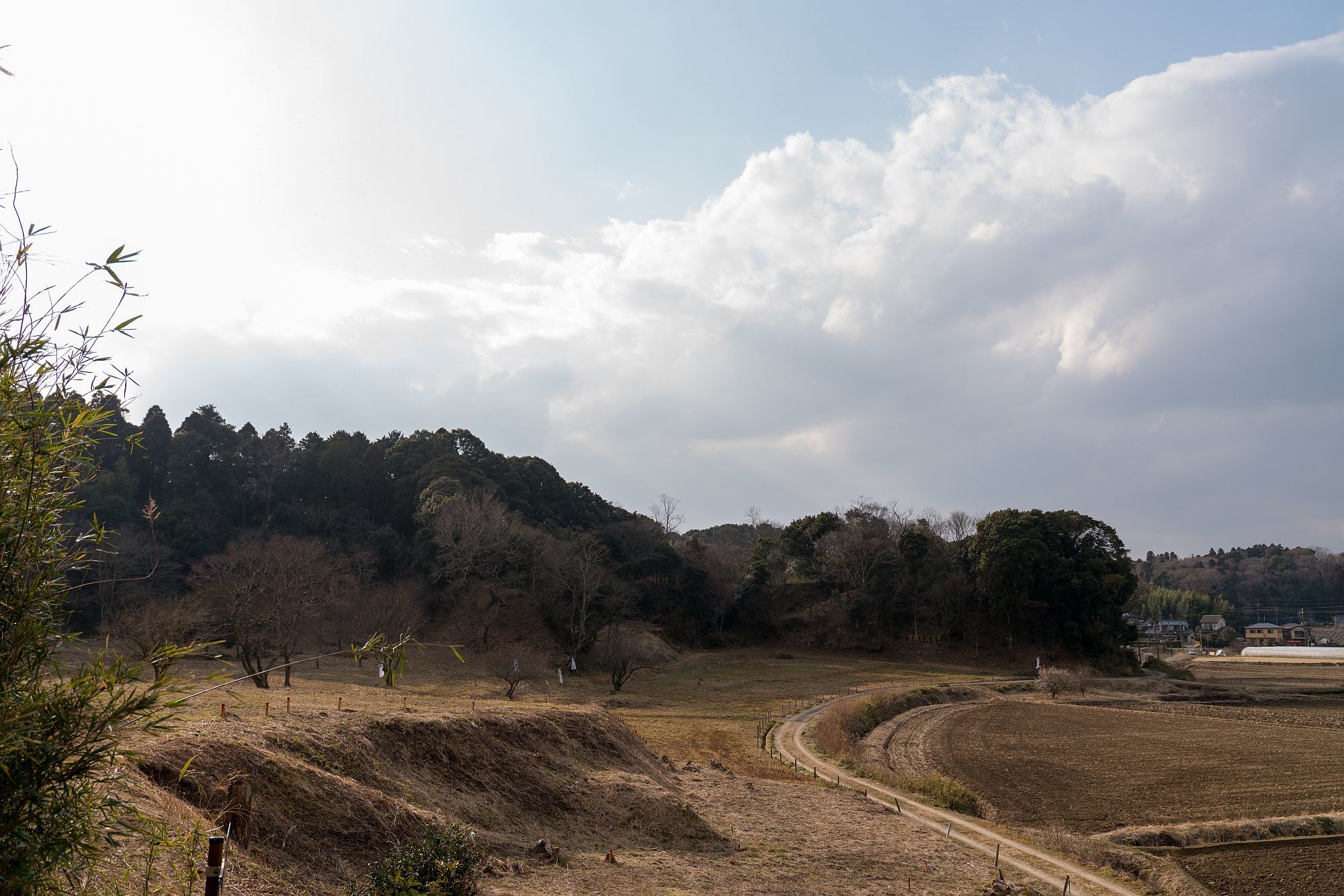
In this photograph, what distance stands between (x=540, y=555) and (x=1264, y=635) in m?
117

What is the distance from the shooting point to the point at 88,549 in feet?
15.8

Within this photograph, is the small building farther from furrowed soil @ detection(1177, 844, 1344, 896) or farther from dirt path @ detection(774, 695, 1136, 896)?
dirt path @ detection(774, 695, 1136, 896)

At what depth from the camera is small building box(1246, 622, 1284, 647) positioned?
11338cm

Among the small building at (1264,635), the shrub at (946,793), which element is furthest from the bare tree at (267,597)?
the small building at (1264,635)

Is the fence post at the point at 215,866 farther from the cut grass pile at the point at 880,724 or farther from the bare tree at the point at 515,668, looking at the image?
the bare tree at the point at 515,668

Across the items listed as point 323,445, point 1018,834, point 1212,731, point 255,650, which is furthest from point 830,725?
point 323,445

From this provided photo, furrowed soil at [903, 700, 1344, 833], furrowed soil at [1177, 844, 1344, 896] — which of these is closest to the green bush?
furrowed soil at [1177, 844, 1344, 896]

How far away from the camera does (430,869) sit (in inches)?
393

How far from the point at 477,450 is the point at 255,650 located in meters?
47.0

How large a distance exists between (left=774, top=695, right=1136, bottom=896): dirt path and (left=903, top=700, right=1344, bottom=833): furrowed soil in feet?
8.40

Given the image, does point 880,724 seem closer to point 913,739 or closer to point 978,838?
point 913,739

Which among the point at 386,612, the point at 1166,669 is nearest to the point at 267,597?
the point at 386,612

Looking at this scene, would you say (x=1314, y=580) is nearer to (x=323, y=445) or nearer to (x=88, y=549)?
(x=323, y=445)

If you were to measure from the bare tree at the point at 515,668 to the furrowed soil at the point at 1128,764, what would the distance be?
21055 millimetres
